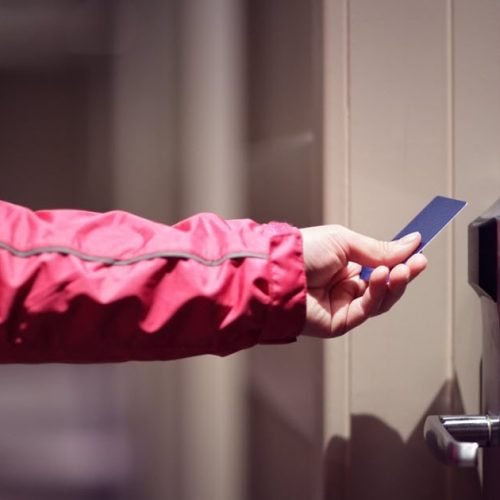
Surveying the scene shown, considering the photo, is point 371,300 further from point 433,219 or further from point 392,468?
point 392,468

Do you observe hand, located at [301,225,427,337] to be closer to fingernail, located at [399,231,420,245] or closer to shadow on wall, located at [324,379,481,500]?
fingernail, located at [399,231,420,245]

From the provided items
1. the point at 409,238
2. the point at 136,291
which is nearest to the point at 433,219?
the point at 409,238

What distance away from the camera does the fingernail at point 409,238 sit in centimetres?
58

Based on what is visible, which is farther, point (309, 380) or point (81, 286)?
point (309, 380)

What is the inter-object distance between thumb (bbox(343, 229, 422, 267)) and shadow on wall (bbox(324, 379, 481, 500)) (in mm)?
256

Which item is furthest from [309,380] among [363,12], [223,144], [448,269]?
[363,12]

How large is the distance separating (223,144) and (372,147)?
0.69 feet

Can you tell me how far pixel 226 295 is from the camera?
21.6 inches

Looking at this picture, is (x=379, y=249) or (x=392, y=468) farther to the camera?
(x=392, y=468)

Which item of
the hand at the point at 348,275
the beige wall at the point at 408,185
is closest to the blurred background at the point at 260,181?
the beige wall at the point at 408,185

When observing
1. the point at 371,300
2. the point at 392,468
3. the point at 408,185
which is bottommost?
the point at 392,468

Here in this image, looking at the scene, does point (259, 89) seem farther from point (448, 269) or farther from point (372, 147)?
point (448, 269)

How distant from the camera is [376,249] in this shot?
59 centimetres

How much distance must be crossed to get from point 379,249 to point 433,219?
6cm
